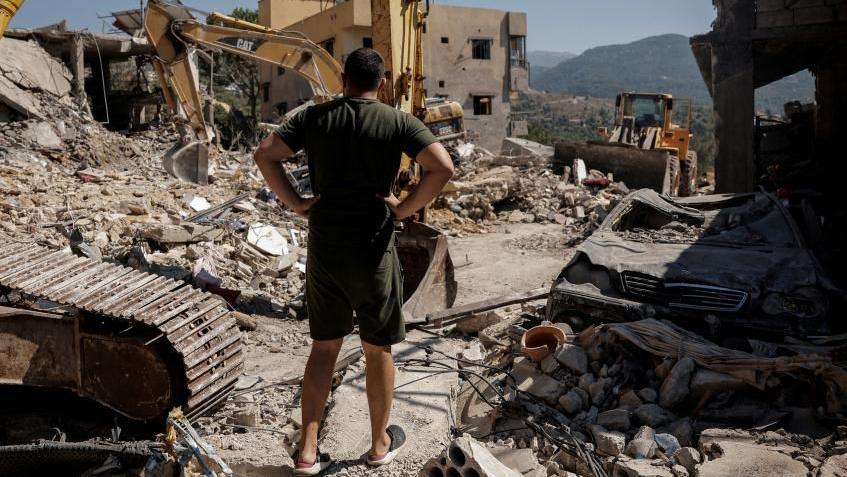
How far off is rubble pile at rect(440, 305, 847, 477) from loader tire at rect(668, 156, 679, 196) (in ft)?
37.1

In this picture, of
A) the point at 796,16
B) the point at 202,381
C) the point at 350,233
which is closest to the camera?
the point at 350,233

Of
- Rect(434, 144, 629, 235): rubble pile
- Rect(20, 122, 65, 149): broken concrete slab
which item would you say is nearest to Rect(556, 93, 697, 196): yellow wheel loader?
Rect(434, 144, 629, 235): rubble pile

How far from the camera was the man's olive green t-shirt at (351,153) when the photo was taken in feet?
10.1

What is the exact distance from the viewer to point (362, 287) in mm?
3172

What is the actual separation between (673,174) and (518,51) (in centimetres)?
2208

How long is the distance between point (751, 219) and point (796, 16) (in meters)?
5.71

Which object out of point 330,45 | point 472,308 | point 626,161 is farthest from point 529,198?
point 330,45

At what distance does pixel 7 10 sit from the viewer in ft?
20.2

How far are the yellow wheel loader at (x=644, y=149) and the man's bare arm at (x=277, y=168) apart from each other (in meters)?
13.2

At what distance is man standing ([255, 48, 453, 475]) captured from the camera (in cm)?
309

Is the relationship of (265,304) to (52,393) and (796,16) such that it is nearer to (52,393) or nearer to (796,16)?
(52,393)

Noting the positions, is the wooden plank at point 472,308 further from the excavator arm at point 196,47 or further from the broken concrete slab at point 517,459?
Result: the excavator arm at point 196,47

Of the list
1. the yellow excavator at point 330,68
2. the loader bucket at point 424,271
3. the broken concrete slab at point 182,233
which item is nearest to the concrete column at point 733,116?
the yellow excavator at point 330,68

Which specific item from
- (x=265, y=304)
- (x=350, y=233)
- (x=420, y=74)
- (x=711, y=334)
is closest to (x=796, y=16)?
(x=420, y=74)
